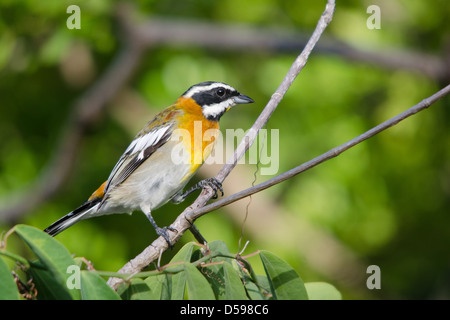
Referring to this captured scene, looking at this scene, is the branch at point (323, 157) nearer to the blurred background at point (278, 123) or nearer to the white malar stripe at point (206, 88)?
the white malar stripe at point (206, 88)

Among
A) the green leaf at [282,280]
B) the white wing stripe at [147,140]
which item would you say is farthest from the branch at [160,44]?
the green leaf at [282,280]

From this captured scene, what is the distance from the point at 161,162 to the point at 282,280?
7.16ft

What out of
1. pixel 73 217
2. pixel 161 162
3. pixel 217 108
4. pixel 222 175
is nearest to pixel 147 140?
pixel 161 162

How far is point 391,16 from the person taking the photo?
291 inches

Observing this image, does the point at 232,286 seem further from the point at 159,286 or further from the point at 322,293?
the point at 322,293

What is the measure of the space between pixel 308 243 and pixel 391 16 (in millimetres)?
3430

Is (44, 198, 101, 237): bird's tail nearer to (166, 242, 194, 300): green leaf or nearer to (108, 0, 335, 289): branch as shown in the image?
(108, 0, 335, 289): branch

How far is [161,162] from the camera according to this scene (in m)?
4.16

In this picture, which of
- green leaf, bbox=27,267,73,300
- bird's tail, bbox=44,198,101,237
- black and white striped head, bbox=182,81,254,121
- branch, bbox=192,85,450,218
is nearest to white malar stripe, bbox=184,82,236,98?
black and white striped head, bbox=182,81,254,121

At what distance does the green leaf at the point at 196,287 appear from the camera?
1.86 metres

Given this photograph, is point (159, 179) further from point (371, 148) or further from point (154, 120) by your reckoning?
point (371, 148)

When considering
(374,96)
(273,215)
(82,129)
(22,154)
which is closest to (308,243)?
→ (273,215)

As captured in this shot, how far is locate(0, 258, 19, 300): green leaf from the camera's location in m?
1.73

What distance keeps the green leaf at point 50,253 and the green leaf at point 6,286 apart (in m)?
0.12
